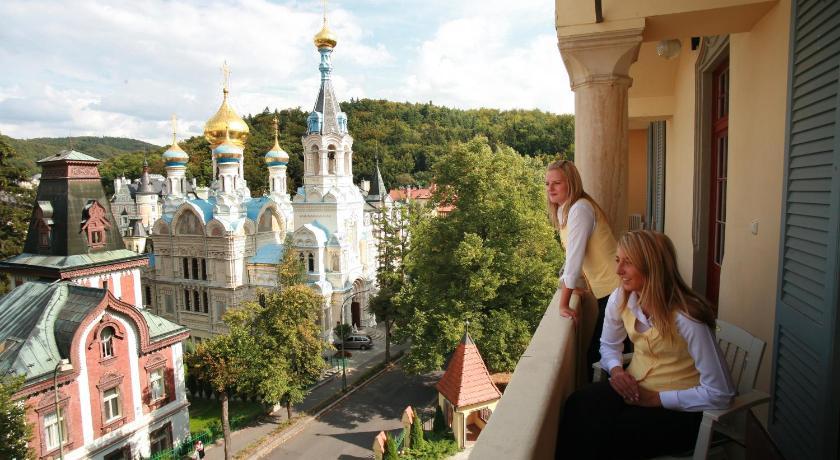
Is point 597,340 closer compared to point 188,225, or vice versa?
point 597,340

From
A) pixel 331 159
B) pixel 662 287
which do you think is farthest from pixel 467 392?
pixel 331 159

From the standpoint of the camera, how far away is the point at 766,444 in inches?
118

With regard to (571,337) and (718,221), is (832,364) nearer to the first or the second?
(571,337)

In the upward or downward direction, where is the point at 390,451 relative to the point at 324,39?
downward

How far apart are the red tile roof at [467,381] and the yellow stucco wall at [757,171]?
921cm

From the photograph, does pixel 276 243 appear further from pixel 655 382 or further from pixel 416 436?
pixel 655 382

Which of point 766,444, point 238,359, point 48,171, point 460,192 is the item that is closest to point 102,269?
point 48,171

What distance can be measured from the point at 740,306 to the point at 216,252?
29.1m

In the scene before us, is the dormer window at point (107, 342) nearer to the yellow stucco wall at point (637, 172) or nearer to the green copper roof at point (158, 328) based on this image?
the green copper roof at point (158, 328)

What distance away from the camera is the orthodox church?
1123 inches

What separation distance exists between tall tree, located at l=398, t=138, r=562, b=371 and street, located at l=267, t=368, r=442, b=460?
3.21 m

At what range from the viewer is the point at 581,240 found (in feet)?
11.1

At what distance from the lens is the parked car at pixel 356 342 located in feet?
90.4

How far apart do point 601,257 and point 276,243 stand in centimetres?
3009
